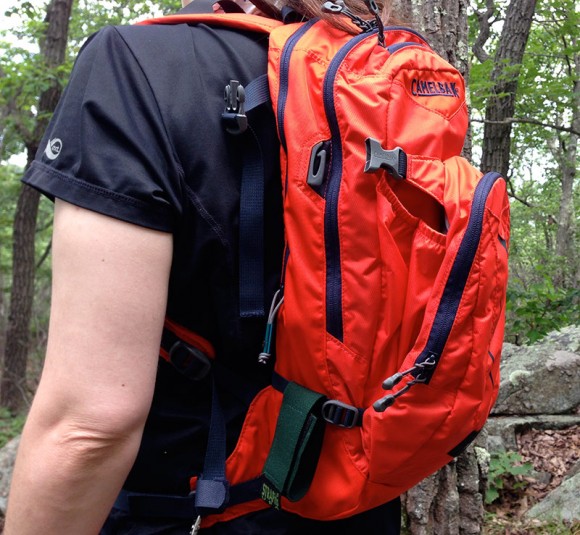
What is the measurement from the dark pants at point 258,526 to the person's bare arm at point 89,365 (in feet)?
0.86

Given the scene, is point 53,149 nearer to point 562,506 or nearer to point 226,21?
point 226,21

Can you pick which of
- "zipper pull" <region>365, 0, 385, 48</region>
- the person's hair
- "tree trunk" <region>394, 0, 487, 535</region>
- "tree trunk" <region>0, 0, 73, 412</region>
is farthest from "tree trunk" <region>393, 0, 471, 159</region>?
"tree trunk" <region>0, 0, 73, 412</region>

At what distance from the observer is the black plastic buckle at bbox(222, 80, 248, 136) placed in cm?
97

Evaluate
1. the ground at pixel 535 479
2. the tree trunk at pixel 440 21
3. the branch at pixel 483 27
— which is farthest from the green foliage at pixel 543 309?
the branch at pixel 483 27

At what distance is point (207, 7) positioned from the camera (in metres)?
1.17

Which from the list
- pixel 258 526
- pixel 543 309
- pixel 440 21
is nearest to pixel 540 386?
pixel 543 309

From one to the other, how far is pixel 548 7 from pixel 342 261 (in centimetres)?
612

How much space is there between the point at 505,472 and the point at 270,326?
11.5 feet

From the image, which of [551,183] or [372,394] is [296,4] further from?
[551,183]

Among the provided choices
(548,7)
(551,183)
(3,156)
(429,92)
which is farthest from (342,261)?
(551,183)

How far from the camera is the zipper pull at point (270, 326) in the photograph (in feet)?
3.40

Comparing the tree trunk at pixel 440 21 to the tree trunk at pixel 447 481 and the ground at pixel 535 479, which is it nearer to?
the tree trunk at pixel 447 481

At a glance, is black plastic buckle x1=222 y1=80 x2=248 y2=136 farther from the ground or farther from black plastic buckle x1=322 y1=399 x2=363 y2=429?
the ground

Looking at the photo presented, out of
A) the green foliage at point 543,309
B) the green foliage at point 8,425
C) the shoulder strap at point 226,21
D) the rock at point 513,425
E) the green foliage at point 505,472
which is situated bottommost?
the green foliage at point 8,425
